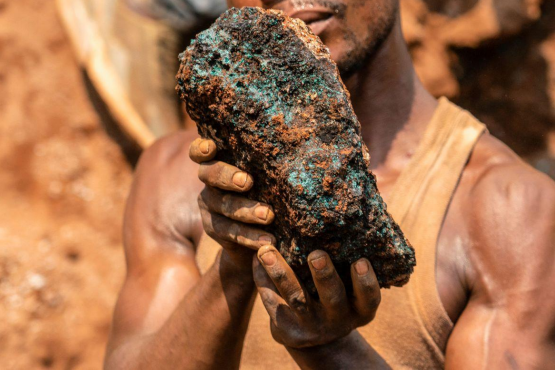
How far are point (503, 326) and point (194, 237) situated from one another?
83cm

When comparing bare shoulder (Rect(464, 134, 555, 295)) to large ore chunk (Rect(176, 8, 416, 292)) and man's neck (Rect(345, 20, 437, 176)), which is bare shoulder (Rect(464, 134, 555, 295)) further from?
large ore chunk (Rect(176, 8, 416, 292))

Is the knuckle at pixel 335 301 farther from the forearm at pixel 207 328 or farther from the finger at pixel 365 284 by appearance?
the forearm at pixel 207 328

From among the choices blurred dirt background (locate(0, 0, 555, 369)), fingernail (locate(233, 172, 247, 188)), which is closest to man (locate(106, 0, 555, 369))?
fingernail (locate(233, 172, 247, 188))

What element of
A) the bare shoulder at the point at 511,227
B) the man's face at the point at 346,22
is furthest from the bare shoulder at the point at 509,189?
the man's face at the point at 346,22

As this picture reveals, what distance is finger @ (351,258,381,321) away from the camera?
1.12 meters

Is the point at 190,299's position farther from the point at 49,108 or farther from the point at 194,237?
the point at 49,108

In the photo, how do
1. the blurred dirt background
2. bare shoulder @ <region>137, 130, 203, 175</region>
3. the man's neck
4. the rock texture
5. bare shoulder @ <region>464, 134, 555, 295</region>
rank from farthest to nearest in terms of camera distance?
the rock texture
the blurred dirt background
bare shoulder @ <region>137, 130, 203, 175</region>
the man's neck
bare shoulder @ <region>464, 134, 555, 295</region>

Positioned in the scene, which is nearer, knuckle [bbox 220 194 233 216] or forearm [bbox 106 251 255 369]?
knuckle [bbox 220 194 233 216]

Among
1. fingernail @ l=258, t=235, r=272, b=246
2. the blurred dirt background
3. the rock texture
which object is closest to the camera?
fingernail @ l=258, t=235, r=272, b=246

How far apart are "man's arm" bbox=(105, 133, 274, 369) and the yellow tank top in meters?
0.08

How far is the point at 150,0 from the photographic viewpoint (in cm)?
346

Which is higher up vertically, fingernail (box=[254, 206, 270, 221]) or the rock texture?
fingernail (box=[254, 206, 270, 221])

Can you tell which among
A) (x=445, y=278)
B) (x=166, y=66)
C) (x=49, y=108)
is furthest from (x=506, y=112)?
(x=49, y=108)

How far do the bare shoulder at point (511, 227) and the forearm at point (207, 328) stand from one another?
0.56 meters
